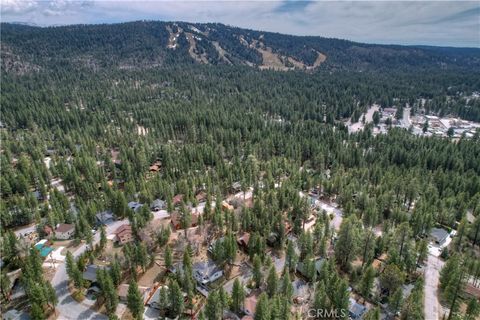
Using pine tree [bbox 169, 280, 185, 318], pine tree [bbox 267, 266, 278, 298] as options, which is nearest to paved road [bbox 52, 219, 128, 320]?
pine tree [bbox 169, 280, 185, 318]

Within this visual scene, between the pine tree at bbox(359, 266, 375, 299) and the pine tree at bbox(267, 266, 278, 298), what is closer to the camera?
the pine tree at bbox(267, 266, 278, 298)

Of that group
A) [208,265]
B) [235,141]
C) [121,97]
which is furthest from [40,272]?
[121,97]

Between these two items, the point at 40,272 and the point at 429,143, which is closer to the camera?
the point at 40,272

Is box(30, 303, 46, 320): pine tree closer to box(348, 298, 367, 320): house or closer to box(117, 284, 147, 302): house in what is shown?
box(117, 284, 147, 302): house

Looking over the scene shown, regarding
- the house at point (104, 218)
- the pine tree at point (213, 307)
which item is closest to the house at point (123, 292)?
the pine tree at point (213, 307)

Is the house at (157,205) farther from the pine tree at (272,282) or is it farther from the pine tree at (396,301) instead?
the pine tree at (396,301)

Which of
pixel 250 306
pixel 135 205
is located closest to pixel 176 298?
pixel 250 306

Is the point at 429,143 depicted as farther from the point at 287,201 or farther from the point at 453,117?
the point at 453,117
